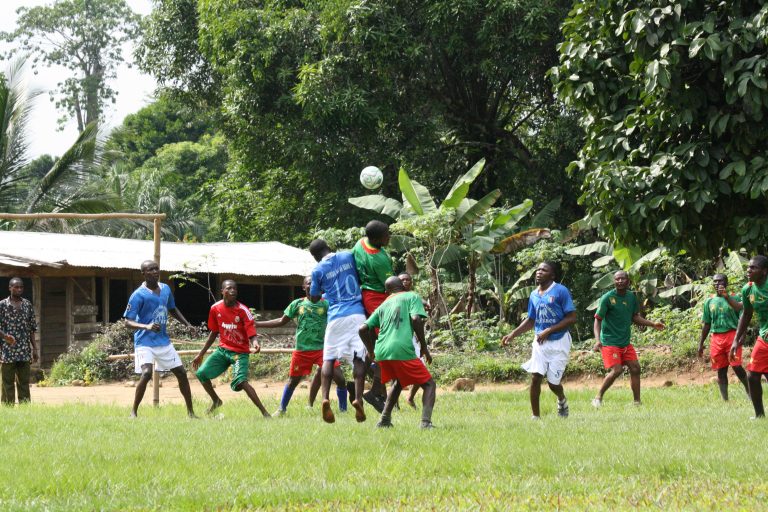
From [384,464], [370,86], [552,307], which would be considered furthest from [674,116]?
[370,86]

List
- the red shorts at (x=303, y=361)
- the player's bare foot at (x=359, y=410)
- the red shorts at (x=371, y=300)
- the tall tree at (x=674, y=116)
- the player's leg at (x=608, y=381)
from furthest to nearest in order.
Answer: the player's leg at (x=608, y=381), the red shorts at (x=303, y=361), the red shorts at (x=371, y=300), the player's bare foot at (x=359, y=410), the tall tree at (x=674, y=116)

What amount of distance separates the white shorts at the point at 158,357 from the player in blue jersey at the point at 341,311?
82.3 inches

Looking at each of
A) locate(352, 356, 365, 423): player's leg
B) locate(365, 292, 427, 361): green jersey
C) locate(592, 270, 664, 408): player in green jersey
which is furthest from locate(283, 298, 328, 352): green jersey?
locate(592, 270, 664, 408): player in green jersey

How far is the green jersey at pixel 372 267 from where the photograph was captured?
10.0 meters

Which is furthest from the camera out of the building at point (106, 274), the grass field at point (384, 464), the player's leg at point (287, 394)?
the building at point (106, 274)

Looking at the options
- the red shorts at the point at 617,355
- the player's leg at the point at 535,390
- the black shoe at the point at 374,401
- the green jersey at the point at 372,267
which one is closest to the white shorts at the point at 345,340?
the green jersey at the point at 372,267

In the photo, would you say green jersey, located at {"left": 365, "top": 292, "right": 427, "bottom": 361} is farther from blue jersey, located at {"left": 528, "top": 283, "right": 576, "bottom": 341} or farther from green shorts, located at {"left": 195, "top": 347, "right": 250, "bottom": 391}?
green shorts, located at {"left": 195, "top": 347, "right": 250, "bottom": 391}

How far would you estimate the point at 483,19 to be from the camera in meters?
23.2

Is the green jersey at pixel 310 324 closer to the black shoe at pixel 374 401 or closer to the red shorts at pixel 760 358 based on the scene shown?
the black shoe at pixel 374 401

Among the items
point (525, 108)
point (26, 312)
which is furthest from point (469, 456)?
point (525, 108)

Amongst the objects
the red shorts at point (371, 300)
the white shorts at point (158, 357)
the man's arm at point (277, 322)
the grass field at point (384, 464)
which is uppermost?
the red shorts at point (371, 300)

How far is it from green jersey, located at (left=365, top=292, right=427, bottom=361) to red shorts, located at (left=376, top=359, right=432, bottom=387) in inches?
2.6

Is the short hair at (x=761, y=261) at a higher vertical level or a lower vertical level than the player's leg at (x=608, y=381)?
higher

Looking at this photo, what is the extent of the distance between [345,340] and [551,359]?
2308mm
